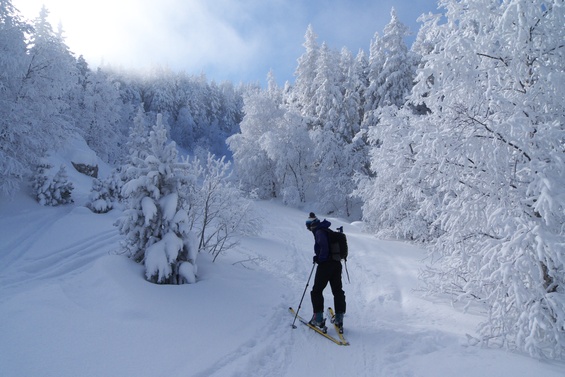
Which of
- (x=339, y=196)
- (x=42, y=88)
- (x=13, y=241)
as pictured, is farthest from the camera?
(x=339, y=196)

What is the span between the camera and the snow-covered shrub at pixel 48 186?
15477mm

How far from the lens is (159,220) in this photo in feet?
25.0

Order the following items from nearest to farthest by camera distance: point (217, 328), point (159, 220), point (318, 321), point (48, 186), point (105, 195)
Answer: point (217, 328) → point (318, 321) → point (159, 220) → point (48, 186) → point (105, 195)

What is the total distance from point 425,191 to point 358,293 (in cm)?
688

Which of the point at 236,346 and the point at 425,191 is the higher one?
the point at 425,191

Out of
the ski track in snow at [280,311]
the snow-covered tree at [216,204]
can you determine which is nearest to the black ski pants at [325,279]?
the ski track in snow at [280,311]

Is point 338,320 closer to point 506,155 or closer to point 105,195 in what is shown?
point 506,155

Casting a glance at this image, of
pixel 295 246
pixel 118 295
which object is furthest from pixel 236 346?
pixel 295 246

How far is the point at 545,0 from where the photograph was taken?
459cm

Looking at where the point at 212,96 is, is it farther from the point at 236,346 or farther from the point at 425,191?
the point at 236,346

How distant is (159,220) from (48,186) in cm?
1172

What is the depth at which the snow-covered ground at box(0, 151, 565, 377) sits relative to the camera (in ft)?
14.1

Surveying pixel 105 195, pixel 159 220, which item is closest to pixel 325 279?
pixel 159 220

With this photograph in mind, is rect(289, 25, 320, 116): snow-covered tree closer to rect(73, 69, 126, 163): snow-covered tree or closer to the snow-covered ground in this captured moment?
rect(73, 69, 126, 163): snow-covered tree
